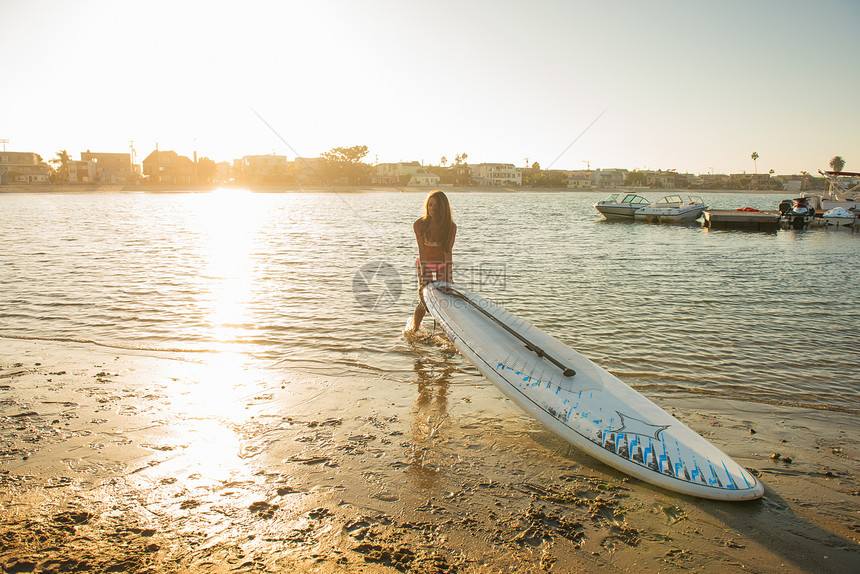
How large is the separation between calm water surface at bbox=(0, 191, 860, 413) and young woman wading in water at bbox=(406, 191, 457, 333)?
41.5 inches

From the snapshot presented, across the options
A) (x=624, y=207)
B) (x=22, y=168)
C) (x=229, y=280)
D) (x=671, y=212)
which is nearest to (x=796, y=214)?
(x=671, y=212)

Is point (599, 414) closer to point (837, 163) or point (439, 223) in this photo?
point (439, 223)

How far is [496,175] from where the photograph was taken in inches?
5192

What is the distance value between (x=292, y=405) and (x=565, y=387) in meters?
2.66

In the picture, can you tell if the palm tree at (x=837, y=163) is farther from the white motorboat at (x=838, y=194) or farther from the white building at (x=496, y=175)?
the white motorboat at (x=838, y=194)

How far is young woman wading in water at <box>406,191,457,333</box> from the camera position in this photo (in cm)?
686

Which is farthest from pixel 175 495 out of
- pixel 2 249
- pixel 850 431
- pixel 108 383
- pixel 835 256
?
pixel 835 256

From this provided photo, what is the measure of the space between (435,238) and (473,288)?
562 cm

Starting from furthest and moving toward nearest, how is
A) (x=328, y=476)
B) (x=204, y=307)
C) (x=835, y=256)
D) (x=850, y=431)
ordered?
(x=835, y=256)
(x=204, y=307)
(x=850, y=431)
(x=328, y=476)

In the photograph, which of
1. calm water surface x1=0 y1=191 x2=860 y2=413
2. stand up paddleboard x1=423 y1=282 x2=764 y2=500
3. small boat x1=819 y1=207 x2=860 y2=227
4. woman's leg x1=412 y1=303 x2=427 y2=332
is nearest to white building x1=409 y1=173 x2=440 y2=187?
small boat x1=819 y1=207 x2=860 y2=227

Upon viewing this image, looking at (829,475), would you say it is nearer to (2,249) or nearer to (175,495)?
(175,495)

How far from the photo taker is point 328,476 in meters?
3.83

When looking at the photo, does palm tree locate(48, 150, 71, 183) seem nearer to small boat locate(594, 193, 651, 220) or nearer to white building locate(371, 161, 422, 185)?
white building locate(371, 161, 422, 185)

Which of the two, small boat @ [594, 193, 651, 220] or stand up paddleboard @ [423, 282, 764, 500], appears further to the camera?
small boat @ [594, 193, 651, 220]
